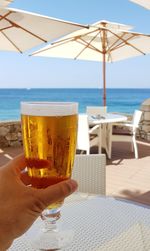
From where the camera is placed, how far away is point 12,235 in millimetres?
613

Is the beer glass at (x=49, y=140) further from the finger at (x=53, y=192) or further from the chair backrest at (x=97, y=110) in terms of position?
the chair backrest at (x=97, y=110)

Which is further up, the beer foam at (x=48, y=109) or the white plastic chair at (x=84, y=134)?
the beer foam at (x=48, y=109)

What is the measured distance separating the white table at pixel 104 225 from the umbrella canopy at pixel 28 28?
3.06 m

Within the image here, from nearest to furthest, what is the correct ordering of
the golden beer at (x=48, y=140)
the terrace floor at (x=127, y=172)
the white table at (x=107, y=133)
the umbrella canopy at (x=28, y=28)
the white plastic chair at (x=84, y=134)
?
the golden beer at (x=48, y=140) → the terrace floor at (x=127, y=172) → the umbrella canopy at (x=28, y=28) → the white plastic chair at (x=84, y=134) → the white table at (x=107, y=133)

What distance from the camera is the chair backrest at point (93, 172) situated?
2.12 m

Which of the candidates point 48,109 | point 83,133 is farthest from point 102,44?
point 48,109

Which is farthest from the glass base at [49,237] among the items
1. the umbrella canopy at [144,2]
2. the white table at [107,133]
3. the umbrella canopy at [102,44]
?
the umbrella canopy at [102,44]

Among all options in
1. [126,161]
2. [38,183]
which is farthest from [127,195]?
[38,183]

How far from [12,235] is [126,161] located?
5.07m

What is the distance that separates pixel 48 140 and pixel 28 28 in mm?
3853

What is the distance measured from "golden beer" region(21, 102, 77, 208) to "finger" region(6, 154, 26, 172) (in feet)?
0.10

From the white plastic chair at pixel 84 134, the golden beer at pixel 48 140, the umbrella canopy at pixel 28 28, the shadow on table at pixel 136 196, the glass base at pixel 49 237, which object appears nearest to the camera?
the golden beer at pixel 48 140

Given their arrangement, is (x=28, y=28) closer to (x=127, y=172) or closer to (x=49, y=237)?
(x=127, y=172)

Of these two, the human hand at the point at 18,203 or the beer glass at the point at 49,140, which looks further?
the beer glass at the point at 49,140
